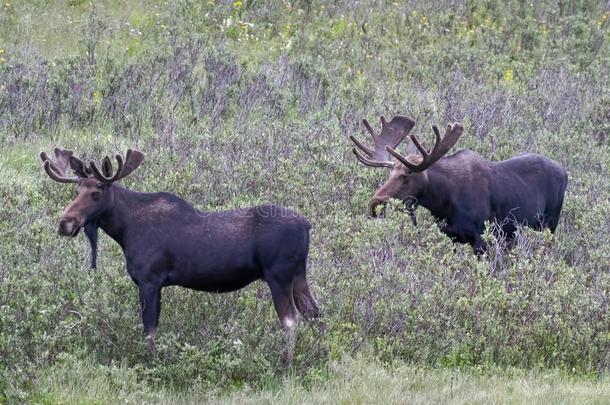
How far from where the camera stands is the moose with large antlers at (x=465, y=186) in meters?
11.1

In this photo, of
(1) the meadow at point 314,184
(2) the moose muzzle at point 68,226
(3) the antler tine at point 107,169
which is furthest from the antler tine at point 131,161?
(1) the meadow at point 314,184

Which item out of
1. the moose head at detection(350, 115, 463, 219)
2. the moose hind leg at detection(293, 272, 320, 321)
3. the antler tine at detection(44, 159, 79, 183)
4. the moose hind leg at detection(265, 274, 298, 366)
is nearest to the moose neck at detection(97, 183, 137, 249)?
the antler tine at detection(44, 159, 79, 183)

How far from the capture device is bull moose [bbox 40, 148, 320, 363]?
823 cm

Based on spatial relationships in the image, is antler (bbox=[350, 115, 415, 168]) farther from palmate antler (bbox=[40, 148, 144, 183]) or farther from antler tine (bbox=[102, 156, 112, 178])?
antler tine (bbox=[102, 156, 112, 178])

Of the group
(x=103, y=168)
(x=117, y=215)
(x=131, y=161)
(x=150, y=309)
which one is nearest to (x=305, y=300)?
(x=150, y=309)

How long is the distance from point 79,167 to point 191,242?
916 mm

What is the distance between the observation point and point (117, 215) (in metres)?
8.55

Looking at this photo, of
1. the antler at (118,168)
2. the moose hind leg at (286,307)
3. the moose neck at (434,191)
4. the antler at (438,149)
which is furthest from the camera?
the moose neck at (434,191)

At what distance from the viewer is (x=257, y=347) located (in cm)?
841

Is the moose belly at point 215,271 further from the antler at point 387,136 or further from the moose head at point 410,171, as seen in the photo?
the antler at point 387,136

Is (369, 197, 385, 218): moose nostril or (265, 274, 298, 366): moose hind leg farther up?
(265, 274, 298, 366): moose hind leg

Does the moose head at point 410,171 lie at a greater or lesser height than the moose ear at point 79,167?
lesser

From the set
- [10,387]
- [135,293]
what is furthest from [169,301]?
[10,387]

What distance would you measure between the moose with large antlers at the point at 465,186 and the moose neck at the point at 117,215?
9.63 ft
